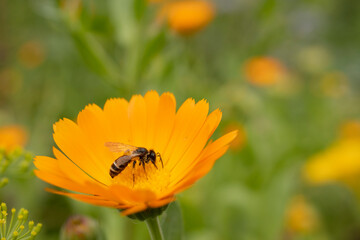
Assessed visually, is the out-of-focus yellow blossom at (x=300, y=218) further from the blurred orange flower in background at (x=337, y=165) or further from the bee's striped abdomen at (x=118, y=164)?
the bee's striped abdomen at (x=118, y=164)

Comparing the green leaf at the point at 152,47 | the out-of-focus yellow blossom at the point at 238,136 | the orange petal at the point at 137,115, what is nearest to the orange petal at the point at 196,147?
the orange petal at the point at 137,115

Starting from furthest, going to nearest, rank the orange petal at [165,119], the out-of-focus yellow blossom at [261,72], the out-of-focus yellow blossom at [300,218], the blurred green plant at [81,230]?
the out-of-focus yellow blossom at [261,72] → the out-of-focus yellow blossom at [300,218] → the blurred green plant at [81,230] → the orange petal at [165,119]

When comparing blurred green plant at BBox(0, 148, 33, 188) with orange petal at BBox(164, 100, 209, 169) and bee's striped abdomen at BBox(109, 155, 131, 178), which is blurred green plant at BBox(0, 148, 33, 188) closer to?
bee's striped abdomen at BBox(109, 155, 131, 178)

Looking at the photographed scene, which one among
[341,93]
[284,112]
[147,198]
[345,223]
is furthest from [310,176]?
[147,198]

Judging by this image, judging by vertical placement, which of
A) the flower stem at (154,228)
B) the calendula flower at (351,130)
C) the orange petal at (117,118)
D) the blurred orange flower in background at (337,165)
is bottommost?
the blurred orange flower in background at (337,165)

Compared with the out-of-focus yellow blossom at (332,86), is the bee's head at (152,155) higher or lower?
higher

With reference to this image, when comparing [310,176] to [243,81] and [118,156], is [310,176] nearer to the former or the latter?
[243,81]
